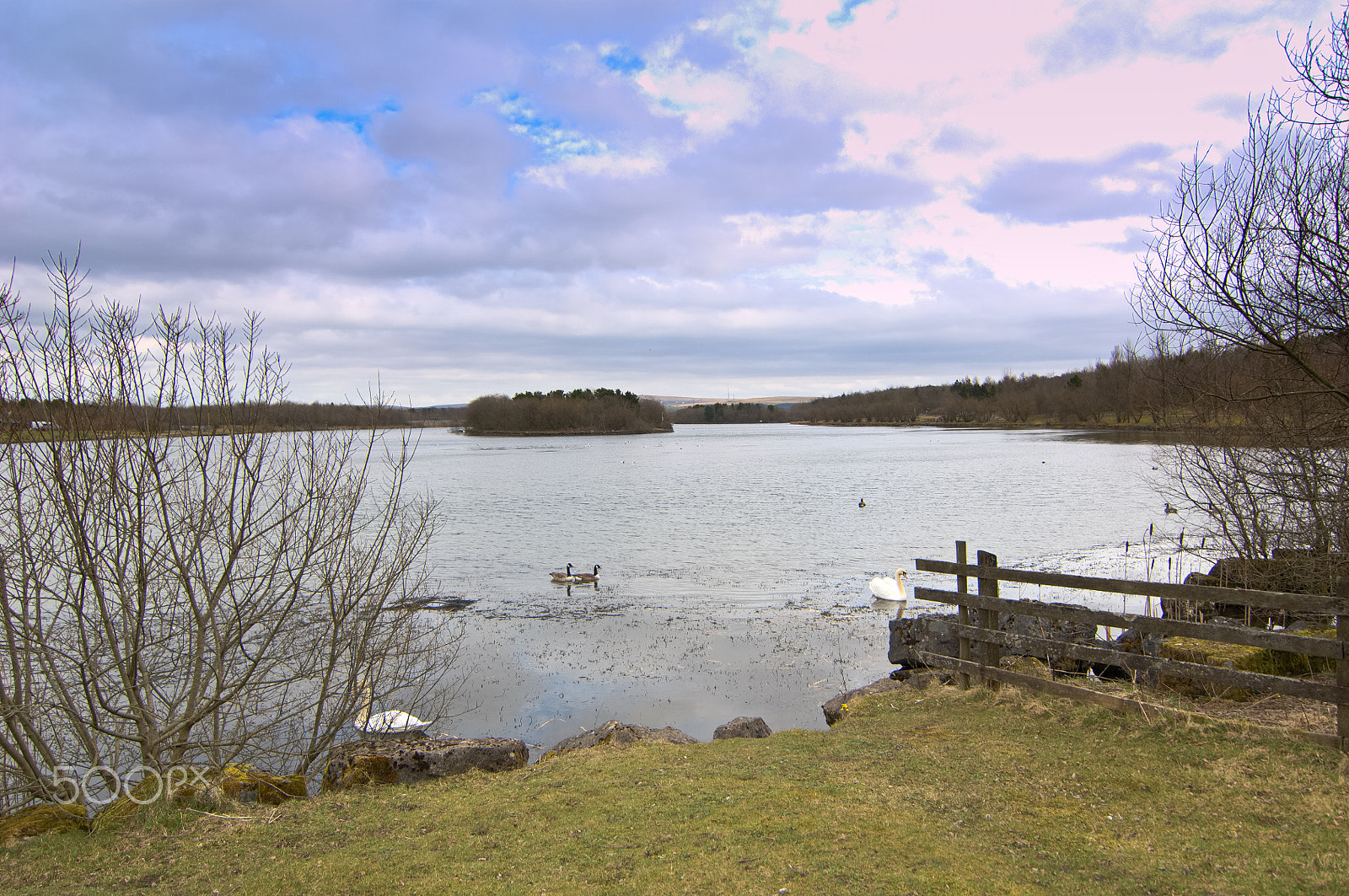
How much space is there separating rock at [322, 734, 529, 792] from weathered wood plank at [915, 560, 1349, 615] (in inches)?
209

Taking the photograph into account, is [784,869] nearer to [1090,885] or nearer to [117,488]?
[1090,885]

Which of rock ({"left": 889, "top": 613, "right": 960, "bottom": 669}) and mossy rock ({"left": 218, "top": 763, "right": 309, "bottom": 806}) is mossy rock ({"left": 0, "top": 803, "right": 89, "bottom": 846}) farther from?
rock ({"left": 889, "top": 613, "right": 960, "bottom": 669})

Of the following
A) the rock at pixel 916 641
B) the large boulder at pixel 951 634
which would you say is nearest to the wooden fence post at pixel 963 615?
the large boulder at pixel 951 634

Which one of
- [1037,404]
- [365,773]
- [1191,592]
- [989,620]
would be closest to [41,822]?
[365,773]

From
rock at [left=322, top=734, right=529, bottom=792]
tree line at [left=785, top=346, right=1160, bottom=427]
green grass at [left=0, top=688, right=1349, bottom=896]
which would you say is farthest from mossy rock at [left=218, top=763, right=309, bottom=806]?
tree line at [left=785, top=346, right=1160, bottom=427]

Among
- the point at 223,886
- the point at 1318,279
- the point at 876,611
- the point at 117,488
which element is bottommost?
the point at 876,611

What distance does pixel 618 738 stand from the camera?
9.32 meters

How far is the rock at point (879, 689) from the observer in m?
10.3

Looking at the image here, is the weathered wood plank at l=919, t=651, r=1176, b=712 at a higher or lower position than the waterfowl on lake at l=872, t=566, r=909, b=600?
higher

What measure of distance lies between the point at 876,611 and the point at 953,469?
4070 centimetres

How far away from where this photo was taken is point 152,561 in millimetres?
6973

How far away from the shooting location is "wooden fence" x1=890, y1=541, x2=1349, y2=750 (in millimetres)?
5867

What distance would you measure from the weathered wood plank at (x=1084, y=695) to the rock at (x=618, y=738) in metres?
3.23

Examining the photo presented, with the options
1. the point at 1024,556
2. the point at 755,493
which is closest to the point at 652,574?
the point at 1024,556
